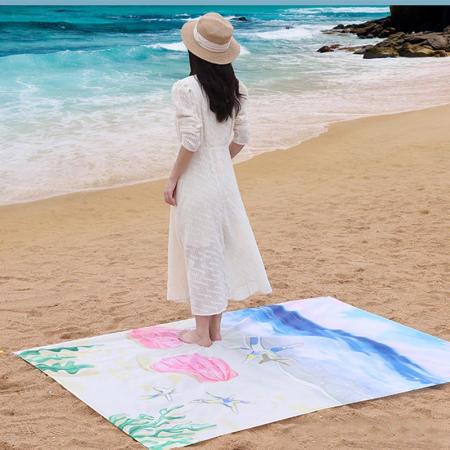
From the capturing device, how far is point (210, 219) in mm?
3898

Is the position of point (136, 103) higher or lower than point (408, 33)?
higher

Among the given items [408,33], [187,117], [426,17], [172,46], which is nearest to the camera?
[187,117]

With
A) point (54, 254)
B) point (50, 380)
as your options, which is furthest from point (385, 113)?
point (50, 380)

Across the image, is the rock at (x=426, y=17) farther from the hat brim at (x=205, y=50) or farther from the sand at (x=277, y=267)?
the hat brim at (x=205, y=50)

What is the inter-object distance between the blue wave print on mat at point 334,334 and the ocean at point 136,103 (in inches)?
Result: 182

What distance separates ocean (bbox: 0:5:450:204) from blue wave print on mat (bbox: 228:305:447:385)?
463 centimetres

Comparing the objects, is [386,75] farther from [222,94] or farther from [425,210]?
[222,94]

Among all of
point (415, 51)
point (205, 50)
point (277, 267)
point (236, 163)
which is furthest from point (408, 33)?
point (205, 50)

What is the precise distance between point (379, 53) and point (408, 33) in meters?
13.2

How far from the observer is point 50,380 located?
381 centimetres

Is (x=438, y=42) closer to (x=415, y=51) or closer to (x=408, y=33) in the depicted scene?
(x=415, y=51)

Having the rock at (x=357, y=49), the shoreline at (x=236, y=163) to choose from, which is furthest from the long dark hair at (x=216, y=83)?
the rock at (x=357, y=49)

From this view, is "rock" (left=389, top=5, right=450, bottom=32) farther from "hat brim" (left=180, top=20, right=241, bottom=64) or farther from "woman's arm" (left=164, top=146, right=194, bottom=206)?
"woman's arm" (left=164, top=146, right=194, bottom=206)

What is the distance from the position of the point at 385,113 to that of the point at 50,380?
35.8 feet
